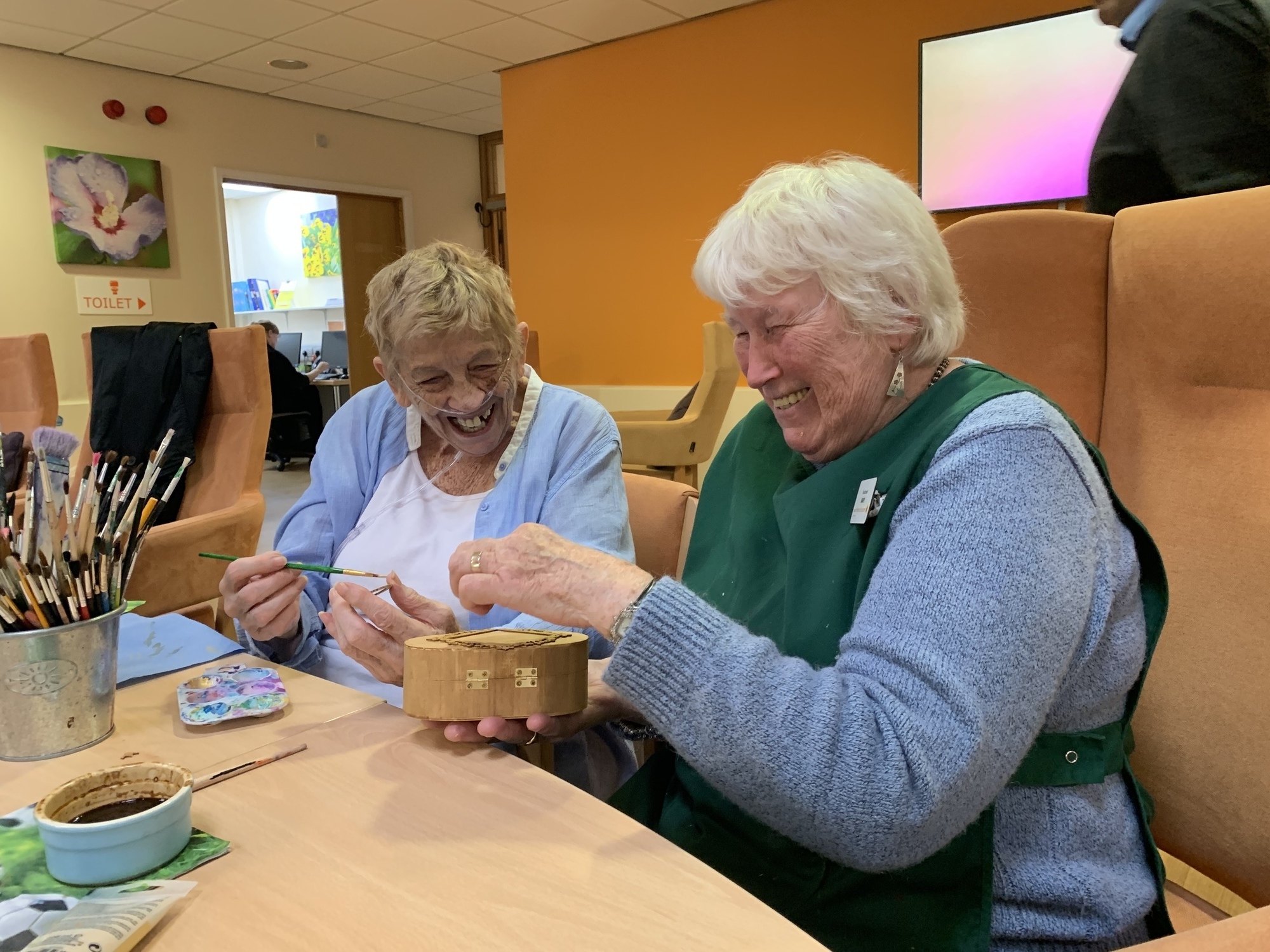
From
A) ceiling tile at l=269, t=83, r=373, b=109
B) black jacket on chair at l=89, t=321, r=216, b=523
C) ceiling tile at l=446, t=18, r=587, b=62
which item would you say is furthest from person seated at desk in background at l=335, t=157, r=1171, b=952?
ceiling tile at l=269, t=83, r=373, b=109

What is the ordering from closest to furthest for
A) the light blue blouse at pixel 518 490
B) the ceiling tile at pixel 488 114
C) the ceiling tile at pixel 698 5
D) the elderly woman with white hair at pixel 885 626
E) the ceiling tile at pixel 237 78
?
the elderly woman with white hair at pixel 885 626 → the light blue blouse at pixel 518 490 → the ceiling tile at pixel 698 5 → the ceiling tile at pixel 237 78 → the ceiling tile at pixel 488 114

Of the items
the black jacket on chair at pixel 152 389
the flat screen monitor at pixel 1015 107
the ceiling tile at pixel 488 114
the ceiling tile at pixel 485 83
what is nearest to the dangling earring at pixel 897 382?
the black jacket on chair at pixel 152 389

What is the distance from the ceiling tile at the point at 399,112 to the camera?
20.3 ft

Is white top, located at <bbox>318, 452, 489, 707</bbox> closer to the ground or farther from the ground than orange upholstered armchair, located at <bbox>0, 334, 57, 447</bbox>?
closer to the ground

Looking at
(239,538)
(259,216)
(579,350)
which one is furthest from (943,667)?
(259,216)

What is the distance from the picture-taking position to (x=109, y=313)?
5246mm

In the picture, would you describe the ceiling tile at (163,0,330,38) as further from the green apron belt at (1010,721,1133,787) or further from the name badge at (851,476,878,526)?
the green apron belt at (1010,721,1133,787)

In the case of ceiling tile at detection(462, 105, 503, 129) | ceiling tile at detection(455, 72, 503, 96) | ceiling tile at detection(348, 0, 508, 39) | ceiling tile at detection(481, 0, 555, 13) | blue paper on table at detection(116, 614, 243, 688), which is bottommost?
blue paper on table at detection(116, 614, 243, 688)

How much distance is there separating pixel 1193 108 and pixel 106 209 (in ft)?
18.5

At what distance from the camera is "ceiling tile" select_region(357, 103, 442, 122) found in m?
6.19

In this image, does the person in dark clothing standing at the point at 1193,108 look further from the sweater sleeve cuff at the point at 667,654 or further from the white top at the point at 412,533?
the white top at the point at 412,533

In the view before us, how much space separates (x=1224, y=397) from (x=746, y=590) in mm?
629

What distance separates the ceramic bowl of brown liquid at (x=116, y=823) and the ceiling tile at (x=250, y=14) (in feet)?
14.7

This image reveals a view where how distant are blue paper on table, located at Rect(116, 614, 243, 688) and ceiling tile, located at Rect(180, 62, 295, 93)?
5.08 metres
